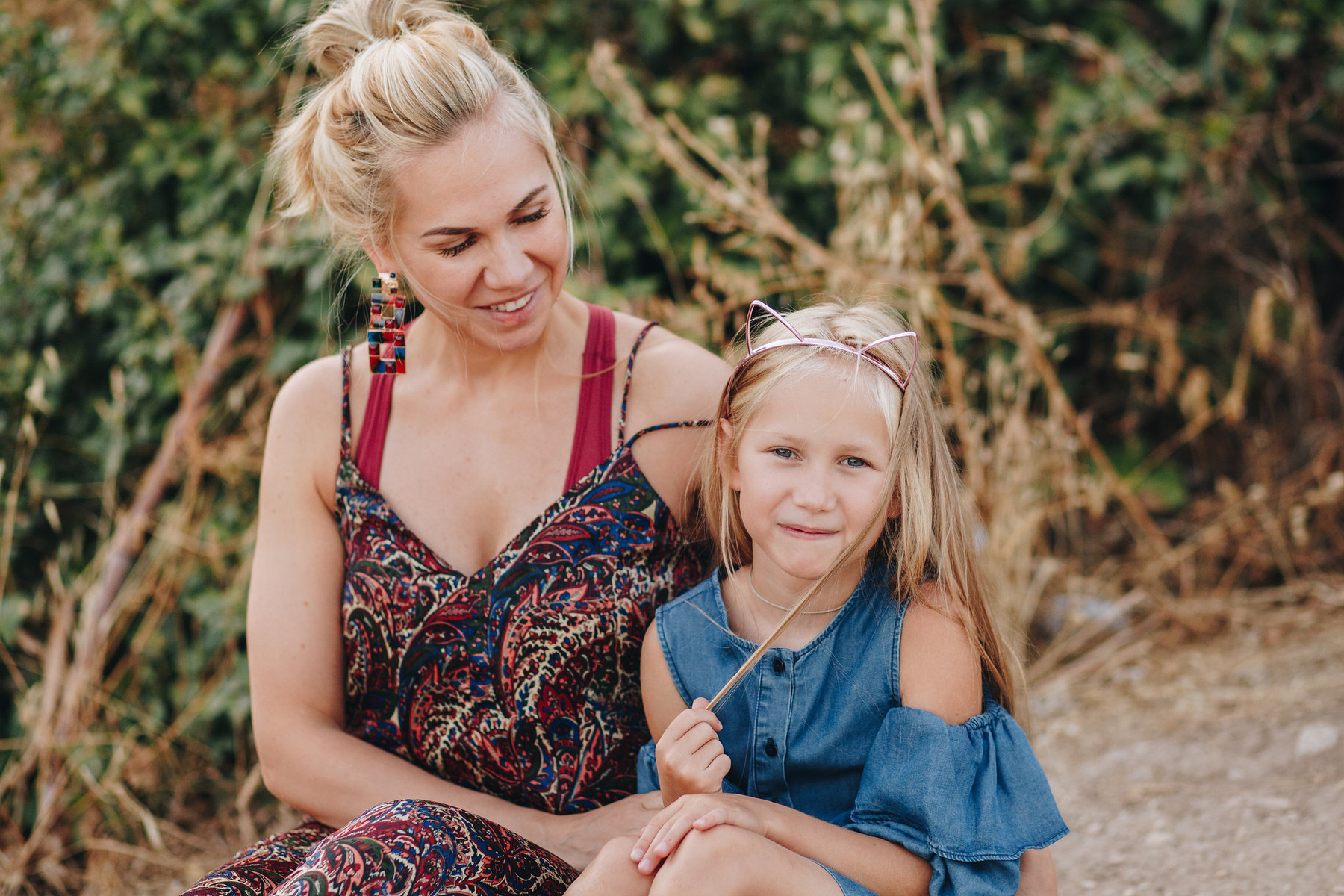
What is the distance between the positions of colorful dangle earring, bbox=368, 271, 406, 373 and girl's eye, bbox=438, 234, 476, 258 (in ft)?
0.40

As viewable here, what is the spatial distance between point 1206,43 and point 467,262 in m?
2.70

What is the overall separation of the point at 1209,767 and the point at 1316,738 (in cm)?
24

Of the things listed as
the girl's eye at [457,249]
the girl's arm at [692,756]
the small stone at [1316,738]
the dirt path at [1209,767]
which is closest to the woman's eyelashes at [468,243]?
the girl's eye at [457,249]

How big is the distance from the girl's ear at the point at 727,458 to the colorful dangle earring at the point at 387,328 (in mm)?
576

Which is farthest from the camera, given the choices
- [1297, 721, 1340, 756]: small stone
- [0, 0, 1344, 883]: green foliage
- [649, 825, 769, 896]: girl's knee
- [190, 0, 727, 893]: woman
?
[0, 0, 1344, 883]: green foliage

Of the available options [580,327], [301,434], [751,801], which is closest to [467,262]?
[580,327]

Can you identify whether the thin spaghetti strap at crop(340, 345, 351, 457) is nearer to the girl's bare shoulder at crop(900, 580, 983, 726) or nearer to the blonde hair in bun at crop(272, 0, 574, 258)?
the blonde hair in bun at crop(272, 0, 574, 258)

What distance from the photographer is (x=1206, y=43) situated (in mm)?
3570

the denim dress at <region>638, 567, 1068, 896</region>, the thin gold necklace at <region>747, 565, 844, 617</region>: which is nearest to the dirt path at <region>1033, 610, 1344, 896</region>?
the denim dress at <region>638, 567, 1068, 896</region>

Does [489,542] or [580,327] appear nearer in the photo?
[489,542]

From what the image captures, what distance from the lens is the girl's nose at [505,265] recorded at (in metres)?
1.92

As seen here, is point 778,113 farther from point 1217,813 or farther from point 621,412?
point 1217,813

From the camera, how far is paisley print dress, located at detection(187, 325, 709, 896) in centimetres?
197

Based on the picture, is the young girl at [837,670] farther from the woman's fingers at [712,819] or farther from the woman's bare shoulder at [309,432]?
the woman's bare shoulder at [309,432]
